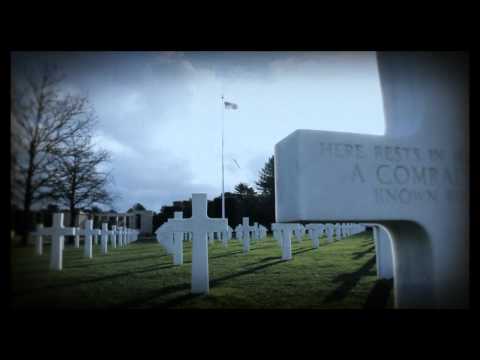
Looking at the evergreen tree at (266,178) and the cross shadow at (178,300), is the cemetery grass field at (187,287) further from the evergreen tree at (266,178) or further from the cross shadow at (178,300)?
the evergreen tree at (266,178)

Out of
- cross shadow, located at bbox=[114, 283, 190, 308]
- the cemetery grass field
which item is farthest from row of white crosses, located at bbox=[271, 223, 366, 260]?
cross shadow, located at bbox=[114, 283, 190, 308]

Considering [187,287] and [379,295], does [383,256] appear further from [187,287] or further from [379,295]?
[187,287]

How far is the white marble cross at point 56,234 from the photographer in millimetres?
3570

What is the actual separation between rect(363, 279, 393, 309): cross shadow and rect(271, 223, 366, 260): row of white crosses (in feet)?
7.20

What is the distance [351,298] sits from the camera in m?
3.22

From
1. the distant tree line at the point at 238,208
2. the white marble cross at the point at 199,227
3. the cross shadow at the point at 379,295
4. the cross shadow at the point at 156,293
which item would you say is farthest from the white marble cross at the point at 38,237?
the distant tree line at the point at 238,208

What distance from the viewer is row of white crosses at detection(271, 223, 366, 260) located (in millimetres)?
6121

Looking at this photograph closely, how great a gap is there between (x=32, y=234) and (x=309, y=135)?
3099mm

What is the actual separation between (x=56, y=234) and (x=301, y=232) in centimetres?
1225

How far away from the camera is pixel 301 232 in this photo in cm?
1441

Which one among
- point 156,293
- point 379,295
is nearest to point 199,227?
point 156,293
